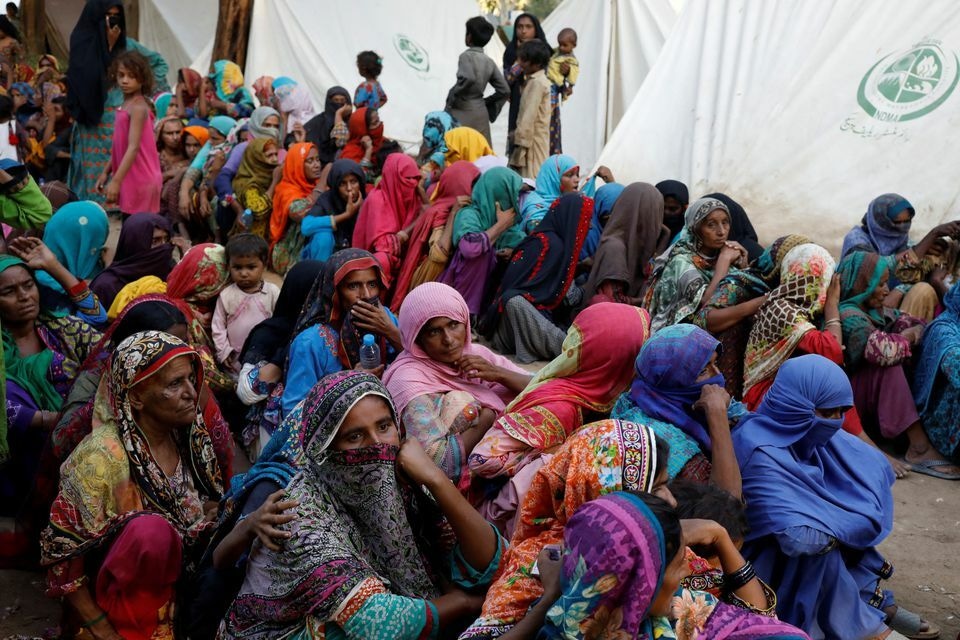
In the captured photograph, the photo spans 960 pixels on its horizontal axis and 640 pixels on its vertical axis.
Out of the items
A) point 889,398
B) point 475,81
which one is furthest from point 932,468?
point 475,81

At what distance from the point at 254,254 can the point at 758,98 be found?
13.6ft

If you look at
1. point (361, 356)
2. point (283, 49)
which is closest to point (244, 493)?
point (361, 356)

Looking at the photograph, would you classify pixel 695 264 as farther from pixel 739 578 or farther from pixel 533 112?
pixel 533 112

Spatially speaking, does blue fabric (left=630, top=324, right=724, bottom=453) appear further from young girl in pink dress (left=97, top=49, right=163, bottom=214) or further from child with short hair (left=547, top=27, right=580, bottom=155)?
child with short hair (left=547, top=27, right=580, bottom=155)

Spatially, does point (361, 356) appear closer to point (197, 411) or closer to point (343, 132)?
point (197, 411)

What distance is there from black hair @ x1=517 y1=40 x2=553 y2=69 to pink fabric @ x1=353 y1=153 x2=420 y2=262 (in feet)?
6.35

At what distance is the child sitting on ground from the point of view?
8945 mm

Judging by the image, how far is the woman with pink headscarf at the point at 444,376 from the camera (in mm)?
3402

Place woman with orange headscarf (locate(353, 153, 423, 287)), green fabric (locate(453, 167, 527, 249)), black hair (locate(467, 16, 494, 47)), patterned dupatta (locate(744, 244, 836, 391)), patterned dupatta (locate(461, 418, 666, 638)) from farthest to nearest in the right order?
black hair (locate(467, 16, 494, 47))
woman with orange headscarf (locate(353, 153, 423, 287))
green fabric (locate(453, 167, 527, 249))
patterned dupatta (locate(744, 244, 836, 391))
patterned dupatta (locate(461, 418, 666, 638))

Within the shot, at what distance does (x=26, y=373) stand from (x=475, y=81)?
19.1 ft

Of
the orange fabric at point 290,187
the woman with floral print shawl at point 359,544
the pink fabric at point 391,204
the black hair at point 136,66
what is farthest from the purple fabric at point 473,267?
the woman with floral print shawl at point 359,544

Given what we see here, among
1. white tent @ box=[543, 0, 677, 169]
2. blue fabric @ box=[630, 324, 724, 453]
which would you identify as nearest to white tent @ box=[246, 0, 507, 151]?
white tent @ box=[543, 0, 677, 169]

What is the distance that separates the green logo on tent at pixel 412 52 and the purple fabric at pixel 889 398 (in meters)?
9.14

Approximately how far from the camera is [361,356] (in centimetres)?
388
